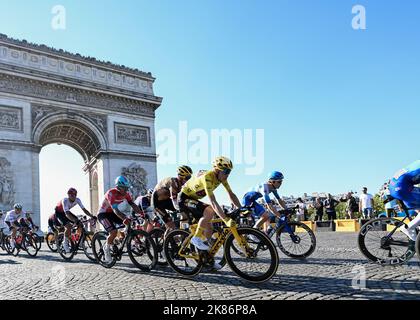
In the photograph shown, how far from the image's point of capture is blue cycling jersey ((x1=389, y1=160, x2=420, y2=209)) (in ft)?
16.4

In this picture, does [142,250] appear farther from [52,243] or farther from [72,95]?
[72,95]

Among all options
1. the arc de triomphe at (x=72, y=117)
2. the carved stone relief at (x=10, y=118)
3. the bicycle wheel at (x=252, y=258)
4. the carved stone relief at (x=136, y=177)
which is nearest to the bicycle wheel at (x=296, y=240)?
the bicycle wheel at (x=252, y=258)

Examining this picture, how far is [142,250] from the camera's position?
22.5ft

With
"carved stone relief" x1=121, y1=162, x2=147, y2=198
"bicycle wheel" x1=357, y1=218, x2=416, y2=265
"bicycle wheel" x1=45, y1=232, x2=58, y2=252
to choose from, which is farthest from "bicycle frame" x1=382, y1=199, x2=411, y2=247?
"carved stone relief" x1=121, y1=162, x2=147, y2=198

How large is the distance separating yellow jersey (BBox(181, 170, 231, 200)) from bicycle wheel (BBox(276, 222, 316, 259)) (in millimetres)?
2245

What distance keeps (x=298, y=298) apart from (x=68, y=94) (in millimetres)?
27951

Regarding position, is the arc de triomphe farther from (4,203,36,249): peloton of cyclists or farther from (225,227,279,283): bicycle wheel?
(225,227,279,283): bicycle wheel

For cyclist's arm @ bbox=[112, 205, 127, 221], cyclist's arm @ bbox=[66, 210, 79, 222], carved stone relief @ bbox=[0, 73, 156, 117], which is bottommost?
cyclist's arm @ bbox=[66, 210, 79, 222]

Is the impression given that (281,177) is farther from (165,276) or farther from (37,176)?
(37,176)

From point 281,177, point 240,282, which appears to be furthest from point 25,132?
point 240,282

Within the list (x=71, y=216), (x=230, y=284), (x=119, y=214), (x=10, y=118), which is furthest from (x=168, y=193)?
(x=10, y=118)

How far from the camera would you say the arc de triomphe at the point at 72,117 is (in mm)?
25484

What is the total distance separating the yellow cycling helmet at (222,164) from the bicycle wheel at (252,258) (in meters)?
0.82
